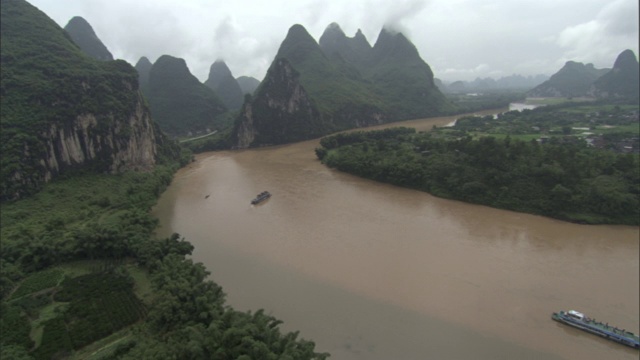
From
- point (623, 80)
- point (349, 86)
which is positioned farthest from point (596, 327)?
point (623, 80)

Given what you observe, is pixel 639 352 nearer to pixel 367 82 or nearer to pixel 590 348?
pixel 590 348

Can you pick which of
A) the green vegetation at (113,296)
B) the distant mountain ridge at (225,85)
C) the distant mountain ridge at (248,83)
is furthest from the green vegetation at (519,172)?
the distant mountain ridge at (248,83)

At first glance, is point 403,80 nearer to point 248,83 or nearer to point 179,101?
point 179,101

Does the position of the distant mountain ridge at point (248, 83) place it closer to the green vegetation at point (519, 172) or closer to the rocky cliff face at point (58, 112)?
the rocky cliff face at point (58, 112)

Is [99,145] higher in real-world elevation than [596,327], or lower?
higher

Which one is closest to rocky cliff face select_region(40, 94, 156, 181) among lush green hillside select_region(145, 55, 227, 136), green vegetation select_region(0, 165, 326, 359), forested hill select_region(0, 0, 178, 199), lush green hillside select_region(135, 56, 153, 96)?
forested hill select_region(0, 0, 178, 199)

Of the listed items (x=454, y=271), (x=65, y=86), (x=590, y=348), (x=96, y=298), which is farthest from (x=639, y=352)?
(x=65, y=86)
